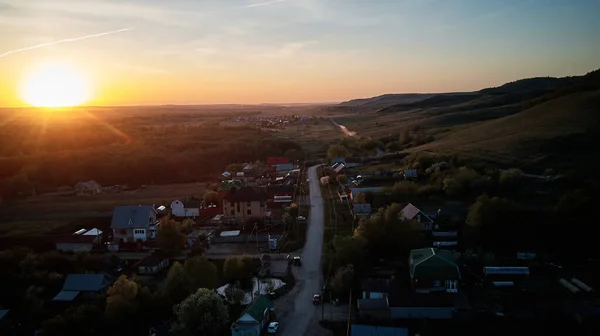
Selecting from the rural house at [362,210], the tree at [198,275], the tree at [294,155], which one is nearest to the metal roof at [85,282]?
the tree at [198,275]

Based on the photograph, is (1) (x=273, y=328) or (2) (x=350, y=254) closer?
(1) (x=273, y=328)

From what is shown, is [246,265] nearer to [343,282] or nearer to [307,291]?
[307,291]

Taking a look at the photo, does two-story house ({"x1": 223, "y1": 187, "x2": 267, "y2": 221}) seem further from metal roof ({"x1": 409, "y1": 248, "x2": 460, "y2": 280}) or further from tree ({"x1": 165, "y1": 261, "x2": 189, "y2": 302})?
metal roof ({"x1": 409, "y1": 248, "x2": 460, "y2": 280})

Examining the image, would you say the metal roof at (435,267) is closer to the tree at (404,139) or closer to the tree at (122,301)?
the tree at (122,301)

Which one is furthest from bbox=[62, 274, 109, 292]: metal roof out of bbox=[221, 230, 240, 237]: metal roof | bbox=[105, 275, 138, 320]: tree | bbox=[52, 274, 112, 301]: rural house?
bbox=[221, 230, 240, 237]: metal roof

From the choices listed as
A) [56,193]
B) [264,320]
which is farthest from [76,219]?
[264,320]

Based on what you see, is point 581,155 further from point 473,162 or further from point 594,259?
point 594,259

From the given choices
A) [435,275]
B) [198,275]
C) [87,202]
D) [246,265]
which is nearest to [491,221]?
[435,275]

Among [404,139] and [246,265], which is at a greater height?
[404,139]
